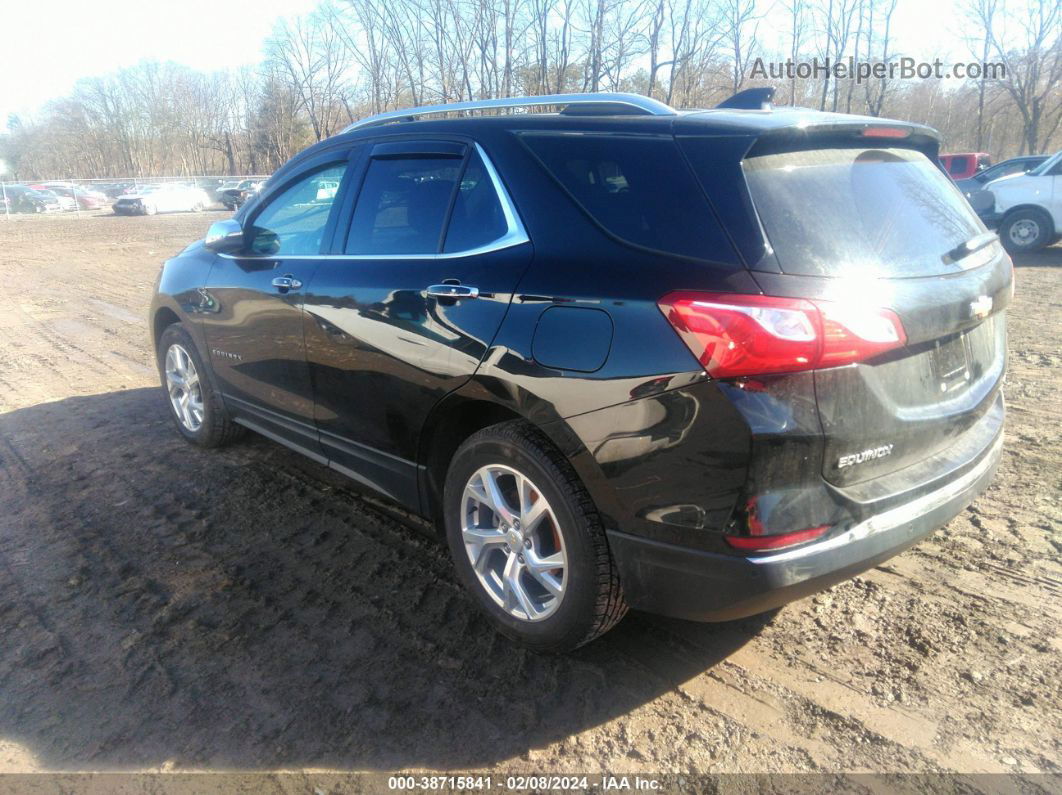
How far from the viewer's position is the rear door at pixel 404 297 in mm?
2854

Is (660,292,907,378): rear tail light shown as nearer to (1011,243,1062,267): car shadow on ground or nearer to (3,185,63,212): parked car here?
(1011,243,1062,267): car shadow on ground

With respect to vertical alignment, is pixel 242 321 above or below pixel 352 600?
above

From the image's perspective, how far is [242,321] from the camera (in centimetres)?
421

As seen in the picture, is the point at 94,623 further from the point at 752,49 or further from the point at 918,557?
the point at 752,49

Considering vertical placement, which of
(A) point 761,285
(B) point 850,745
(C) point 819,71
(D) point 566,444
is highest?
(C) point 819,71

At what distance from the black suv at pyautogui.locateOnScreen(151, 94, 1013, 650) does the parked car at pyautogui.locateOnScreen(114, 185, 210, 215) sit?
115ft

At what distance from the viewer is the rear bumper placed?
2.24 meters

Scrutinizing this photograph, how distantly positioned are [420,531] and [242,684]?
124cm

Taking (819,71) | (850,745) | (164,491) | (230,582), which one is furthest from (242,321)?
(819,71)

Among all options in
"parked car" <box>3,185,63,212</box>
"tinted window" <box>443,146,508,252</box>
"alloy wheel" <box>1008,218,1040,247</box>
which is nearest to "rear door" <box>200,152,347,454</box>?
"tinted window" <box>443,146,508,252</box>

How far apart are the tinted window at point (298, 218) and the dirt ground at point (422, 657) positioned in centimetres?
132

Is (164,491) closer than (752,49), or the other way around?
(164,491)

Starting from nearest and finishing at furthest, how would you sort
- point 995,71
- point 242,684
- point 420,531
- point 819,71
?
point 242,684, point 420,531, point 819,71, point 995,71

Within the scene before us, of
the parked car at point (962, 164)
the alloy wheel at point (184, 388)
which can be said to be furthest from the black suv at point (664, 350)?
the parked car at point (962, 164)
